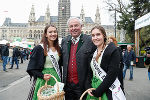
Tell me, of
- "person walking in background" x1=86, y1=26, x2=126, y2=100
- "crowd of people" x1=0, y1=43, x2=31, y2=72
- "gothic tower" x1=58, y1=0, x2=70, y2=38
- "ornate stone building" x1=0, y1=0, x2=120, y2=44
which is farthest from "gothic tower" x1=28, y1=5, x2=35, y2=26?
"person walking in background" x1=86, y1=26, x2=126, y2=100

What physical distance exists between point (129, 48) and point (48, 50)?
270 inches

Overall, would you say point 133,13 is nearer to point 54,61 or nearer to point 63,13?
point 54,61

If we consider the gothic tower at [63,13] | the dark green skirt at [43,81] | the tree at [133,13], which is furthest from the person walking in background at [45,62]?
the gothic tower at [63,13]

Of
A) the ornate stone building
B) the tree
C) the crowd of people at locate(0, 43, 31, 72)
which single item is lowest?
the crowd of people at locate(0, 43, 31, 72)

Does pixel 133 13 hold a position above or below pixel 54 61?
above

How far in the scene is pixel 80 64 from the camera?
2.66 meters

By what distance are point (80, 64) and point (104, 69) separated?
50cm

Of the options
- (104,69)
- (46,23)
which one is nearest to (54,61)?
(104,69)

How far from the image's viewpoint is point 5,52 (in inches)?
467

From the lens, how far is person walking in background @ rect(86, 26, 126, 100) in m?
2.18

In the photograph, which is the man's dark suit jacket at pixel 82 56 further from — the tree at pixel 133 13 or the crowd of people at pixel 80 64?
the tree at pixel 133 13

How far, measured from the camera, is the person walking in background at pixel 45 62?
2799mm

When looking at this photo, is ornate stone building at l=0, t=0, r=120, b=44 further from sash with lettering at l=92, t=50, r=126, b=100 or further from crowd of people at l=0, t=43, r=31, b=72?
sash with lettering at l=92, t=50, r=126, b=100

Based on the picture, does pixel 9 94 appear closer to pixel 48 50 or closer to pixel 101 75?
pixel 48 50
